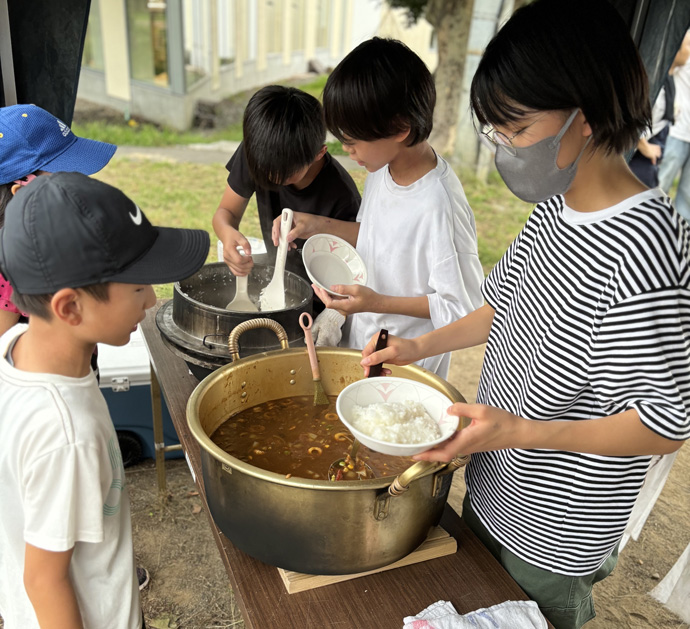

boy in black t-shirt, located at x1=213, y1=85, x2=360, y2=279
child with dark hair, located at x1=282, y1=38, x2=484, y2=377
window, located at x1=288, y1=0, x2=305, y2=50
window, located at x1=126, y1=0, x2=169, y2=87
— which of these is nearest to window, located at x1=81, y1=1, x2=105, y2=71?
window, located at x1=126, y1=0, x2=169, y2=87

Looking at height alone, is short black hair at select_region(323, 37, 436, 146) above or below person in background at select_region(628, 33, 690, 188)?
above

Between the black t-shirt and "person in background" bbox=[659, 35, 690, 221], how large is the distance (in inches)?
201

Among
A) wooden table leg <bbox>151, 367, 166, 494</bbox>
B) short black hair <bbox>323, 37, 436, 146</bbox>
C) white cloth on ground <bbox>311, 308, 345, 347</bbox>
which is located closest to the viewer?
short black hair <bbox>323, 37, 436, 146</bbox>

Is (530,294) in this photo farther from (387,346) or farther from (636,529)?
(636,529)

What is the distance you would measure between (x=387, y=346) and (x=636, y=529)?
3.33 ft

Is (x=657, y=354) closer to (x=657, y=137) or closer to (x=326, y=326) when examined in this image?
(x=326, y=326)

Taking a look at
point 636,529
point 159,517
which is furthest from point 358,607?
point 159,517

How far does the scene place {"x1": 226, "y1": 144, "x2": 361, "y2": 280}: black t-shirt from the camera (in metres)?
2.55

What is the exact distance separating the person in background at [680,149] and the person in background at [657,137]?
0.17 m

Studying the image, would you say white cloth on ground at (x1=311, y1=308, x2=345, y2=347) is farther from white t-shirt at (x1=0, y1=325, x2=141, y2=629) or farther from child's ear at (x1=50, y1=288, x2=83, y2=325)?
child's ear at (x1=50, y1=288, x2=83, y2=325)

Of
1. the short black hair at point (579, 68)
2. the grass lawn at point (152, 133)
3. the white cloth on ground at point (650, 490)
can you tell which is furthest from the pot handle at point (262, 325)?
the grass lawn at point (152, 133)

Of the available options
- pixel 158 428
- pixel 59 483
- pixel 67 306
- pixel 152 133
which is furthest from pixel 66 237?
pixel 152 133

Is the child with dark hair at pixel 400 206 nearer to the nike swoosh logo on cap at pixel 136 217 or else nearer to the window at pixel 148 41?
the nike swoosh logo on cap at pixel 136 217

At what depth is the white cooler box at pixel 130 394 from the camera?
312 cm
